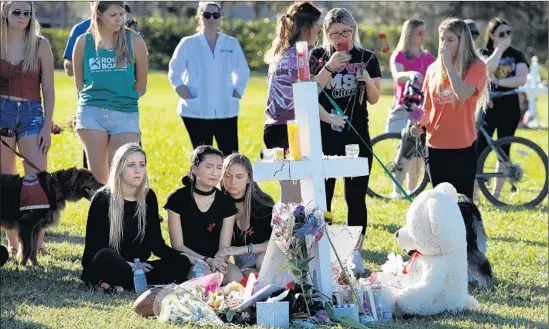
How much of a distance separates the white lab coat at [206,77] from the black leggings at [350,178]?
5.33ft

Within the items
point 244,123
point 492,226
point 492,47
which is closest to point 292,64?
point 492,226

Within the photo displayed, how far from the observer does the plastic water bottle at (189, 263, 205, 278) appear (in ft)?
21.3

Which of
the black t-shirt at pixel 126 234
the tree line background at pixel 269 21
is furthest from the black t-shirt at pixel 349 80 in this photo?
the tree line background at pixel 269 21

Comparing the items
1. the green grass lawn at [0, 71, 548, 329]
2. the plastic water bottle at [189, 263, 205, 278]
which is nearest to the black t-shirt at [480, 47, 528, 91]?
the green grass lawn at [0, 71, 548, 329]

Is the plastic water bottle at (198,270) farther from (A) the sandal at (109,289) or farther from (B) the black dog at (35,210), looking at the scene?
(B) the black dog at (35,210)

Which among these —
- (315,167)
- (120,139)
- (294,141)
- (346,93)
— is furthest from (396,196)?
(315,167)

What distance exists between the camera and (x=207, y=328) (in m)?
5.41

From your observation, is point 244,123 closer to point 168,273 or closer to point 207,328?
point 168,273

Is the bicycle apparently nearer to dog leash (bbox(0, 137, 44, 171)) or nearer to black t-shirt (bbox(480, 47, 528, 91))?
black t-shirt (bbox(480, 47, 528, 91))

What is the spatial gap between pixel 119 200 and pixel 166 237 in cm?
203

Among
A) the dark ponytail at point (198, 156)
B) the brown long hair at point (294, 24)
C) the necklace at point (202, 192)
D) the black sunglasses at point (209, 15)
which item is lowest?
the necklace at point (202, 192)

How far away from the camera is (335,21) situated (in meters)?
7.13

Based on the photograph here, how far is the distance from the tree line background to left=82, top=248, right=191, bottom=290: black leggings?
64.4ft

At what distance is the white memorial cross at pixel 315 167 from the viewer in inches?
226
